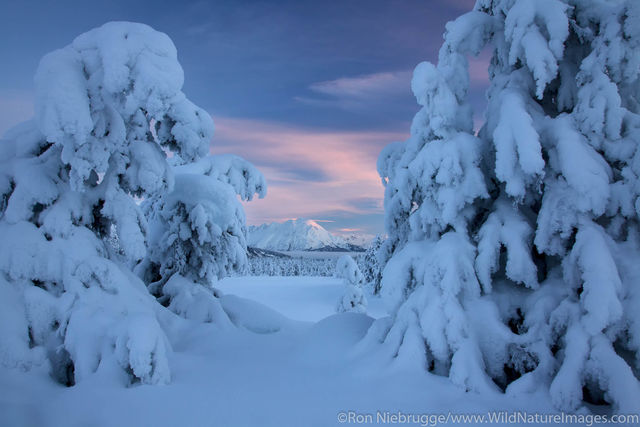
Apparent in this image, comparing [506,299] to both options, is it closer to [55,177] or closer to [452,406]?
[452,406]

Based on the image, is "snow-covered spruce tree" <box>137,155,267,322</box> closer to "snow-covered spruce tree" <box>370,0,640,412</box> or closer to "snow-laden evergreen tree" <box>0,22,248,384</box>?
"snow-laden evergreen tree" <box>0,22,248,384</box>

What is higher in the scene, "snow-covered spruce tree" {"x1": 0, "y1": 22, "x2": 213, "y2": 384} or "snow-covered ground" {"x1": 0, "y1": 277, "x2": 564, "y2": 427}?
"snow-covered spruce tree" {"x1": 0, "y1": 22, "x2": 213, "y2": 384}

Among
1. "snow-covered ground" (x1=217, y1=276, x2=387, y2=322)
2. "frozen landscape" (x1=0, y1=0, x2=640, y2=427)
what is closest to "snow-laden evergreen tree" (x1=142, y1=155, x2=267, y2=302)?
"frozen landscape" (x1=0, y1=0, x2=640, y2=427)

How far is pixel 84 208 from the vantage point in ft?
22.9

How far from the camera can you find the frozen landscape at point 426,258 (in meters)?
4.81

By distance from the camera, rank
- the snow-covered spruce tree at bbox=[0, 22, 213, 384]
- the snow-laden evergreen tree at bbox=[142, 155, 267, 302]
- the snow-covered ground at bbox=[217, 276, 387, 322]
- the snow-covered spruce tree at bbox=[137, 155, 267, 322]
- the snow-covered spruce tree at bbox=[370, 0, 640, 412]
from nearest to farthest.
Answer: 1. the snow-covered spruce tree at bbox=[370, 0, 640, 412]
2. the snow-covered spruce tree at bbox=[0, 22, 213, 384]
3. the snow-covered spruce tree at bbox=[137, 155, 267, 322]
4. the snow-laden evergreen tree at bbox=[142, 155, 267, 302]
5. the snow-covered ground at bbox=[217, 276, 387, 322]

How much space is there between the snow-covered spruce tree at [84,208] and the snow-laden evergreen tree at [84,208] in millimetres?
16

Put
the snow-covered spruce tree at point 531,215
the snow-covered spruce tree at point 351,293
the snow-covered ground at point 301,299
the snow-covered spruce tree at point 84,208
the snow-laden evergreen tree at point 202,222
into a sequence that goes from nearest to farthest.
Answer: the snow-covered spruce tree at point 531,215
the snow-covered spruce tree at point 84,208
the snow-laden evergreen tree at point 202,222
the snow-covered spruce tree at point 351,293
the snow-covered ground at point 301,299

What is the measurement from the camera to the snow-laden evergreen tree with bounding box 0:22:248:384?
5637mm

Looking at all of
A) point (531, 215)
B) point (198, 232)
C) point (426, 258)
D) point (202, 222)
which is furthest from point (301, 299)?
point (531, 215)

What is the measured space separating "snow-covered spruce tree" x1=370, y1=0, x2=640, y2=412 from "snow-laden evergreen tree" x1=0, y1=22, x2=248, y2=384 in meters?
4.19

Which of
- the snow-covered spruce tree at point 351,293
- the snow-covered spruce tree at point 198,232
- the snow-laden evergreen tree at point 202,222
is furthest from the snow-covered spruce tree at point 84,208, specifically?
the snow-covered spruce tree at point 351,293

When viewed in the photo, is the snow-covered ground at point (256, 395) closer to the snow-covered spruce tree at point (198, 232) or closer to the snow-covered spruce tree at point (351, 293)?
the snow-covered spruce tree at point (198, 232)

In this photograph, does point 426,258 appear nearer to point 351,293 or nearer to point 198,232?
point 198,232
